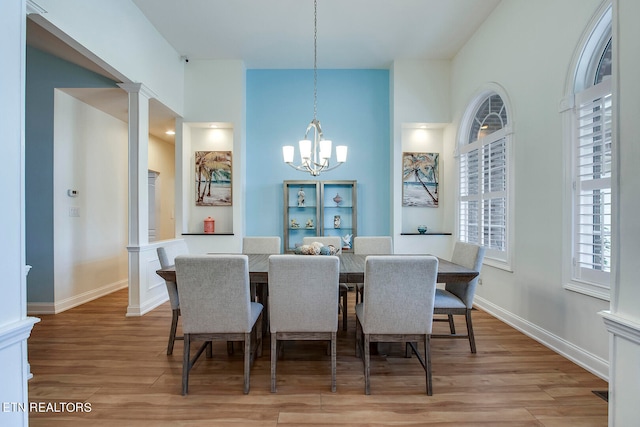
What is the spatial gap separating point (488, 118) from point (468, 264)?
81.2 inches

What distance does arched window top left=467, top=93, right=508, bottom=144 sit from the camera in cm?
343

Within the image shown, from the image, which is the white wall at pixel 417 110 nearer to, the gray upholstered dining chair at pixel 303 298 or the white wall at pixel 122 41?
the gray upholstered dining chair at pixel 303 298

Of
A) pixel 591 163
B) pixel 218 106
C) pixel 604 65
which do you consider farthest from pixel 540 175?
pixel 218 106

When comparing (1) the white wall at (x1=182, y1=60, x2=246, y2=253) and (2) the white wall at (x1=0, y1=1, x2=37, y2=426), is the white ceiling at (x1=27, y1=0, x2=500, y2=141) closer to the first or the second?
(1) the white wall at (x1=182, y1=60, x2=246, y2=253)

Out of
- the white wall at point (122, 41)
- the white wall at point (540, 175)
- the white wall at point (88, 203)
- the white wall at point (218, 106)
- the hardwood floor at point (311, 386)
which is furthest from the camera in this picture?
the white wall at point (218, 106)

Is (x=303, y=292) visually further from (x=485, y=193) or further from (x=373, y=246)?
(x=485, y=193)

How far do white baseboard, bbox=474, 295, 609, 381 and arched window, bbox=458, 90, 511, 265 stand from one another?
597 millimetres

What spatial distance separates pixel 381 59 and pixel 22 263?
15.1 ft

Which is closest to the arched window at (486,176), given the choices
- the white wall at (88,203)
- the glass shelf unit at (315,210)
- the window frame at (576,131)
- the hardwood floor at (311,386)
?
the window frame at (576,131)

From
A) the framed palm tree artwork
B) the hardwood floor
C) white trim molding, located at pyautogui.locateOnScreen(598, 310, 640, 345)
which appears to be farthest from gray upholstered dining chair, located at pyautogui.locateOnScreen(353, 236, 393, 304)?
white trim molding, located at pyautogui.locateOnScreen(598, 310, 640, 345)

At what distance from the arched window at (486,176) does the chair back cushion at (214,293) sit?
2.78 meters

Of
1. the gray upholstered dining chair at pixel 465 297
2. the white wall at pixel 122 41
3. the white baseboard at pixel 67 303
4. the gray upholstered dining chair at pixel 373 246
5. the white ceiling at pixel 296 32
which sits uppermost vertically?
the white ceiling at pixel 296 32

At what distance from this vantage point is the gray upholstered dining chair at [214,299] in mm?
1882

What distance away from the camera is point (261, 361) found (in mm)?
2369
